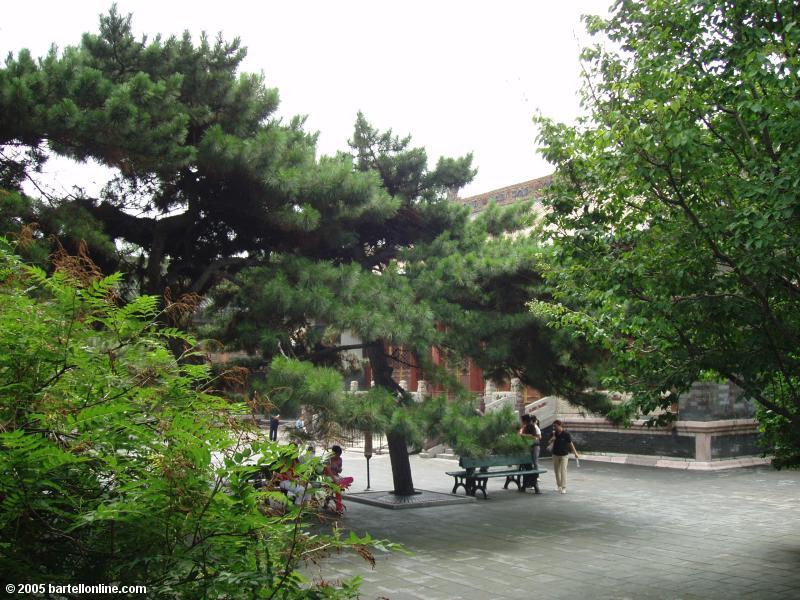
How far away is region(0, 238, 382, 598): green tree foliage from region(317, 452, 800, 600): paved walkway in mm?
5136

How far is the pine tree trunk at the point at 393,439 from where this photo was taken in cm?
1388

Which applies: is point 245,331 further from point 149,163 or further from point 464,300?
point 464,300

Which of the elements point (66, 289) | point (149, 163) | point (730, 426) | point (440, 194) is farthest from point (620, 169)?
point (730, 426)

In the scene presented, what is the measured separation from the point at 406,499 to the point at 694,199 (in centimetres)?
990

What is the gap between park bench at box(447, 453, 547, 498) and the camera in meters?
15.8

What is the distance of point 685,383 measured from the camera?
6.93 metres

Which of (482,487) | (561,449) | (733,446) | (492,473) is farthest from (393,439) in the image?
(733,446)

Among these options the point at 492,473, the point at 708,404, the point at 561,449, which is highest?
the point at 708,404

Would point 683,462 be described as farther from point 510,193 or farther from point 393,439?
point 510,193

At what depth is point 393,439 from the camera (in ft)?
46.6

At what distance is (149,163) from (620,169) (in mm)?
5770

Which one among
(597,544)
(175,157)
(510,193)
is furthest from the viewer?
(510,193)

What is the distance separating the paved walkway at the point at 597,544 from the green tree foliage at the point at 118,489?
514 cm

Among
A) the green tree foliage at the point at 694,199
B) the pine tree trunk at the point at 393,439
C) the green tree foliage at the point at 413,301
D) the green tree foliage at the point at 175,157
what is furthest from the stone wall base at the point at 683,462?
the green tree foliage at the point at 694,199
